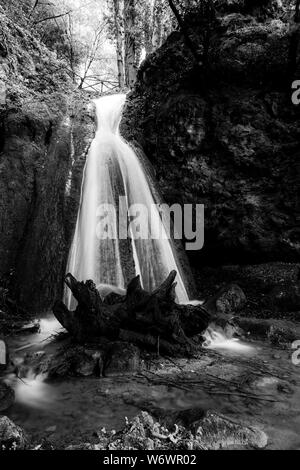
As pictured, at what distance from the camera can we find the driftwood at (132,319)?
4828 millimetres

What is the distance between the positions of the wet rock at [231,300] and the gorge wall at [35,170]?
313cm

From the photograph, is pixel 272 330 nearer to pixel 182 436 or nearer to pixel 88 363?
pixel 88 363

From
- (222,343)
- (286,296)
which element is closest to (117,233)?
(222,343)

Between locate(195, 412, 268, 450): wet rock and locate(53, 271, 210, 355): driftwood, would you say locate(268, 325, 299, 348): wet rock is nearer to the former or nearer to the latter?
locate(53, 271, 210, 355): driftwood

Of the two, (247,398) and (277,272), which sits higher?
(277,272)

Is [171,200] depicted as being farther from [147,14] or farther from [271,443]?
[147,14]

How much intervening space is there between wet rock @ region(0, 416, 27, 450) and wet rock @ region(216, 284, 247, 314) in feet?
15.3

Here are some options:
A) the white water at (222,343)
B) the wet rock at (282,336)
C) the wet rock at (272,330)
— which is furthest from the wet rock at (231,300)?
the wet rock at (282,336)

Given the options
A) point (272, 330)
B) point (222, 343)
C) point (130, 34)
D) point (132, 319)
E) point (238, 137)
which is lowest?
point (222, 343)

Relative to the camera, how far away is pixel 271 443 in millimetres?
2826

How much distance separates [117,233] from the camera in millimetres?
7527

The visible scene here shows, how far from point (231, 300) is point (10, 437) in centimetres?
524

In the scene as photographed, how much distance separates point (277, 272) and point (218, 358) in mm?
3708
